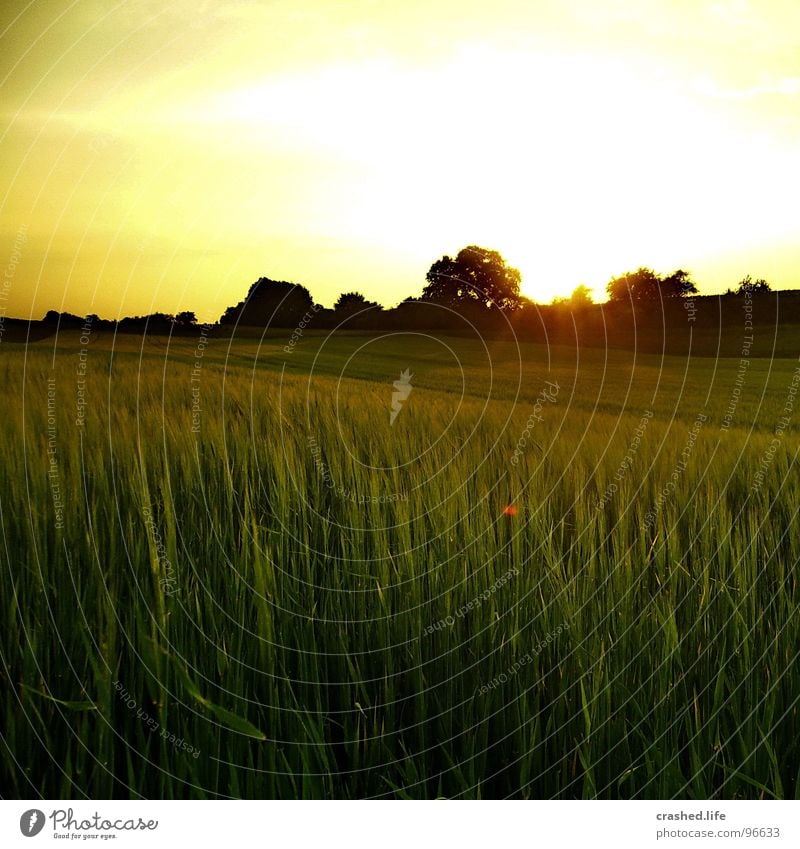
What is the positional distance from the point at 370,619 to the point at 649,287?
Result: 4.63ft

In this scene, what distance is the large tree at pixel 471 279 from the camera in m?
2.00

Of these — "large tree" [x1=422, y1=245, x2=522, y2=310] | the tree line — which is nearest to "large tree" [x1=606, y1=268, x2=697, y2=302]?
the tree line

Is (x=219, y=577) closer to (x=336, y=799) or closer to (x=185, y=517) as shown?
(x=185, y=517)

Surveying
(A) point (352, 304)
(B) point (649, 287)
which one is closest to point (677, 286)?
(B) point (649, 287)

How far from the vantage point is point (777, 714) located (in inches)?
61.4

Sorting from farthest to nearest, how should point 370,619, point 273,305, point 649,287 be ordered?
point 649,287, point 273,305, point 370,619

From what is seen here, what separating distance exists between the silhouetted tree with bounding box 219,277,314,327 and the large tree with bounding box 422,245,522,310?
1.11 feet

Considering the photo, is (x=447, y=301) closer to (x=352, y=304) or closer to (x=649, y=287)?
(x=352, y=304)

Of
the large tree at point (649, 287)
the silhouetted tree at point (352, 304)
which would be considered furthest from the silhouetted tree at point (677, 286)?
the silhouetted tree at point (352, 304)

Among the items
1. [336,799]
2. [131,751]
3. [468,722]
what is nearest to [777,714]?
[468,722]

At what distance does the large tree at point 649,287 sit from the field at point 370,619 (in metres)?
0.53

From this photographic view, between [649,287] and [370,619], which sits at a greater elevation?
[649,287]

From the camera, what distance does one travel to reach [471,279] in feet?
6.83

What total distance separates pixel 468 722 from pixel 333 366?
4.71 feet
